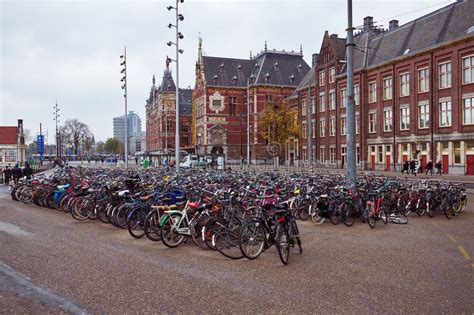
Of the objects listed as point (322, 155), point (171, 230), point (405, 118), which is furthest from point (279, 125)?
point (171, 230)

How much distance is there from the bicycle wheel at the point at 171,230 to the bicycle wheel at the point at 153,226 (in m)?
0.46

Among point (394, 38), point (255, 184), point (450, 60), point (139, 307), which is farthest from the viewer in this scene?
point (394, 38)

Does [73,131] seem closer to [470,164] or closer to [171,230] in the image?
[470,164]

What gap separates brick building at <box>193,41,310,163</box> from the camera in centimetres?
7444

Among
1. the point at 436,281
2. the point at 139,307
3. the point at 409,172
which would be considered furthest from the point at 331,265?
the point at 409,172

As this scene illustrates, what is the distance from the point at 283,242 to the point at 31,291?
4.27 m

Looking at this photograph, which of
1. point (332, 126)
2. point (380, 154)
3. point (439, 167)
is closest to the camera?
point (439, 167)

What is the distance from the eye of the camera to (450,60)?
34.9 m

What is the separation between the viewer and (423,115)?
1496 inches

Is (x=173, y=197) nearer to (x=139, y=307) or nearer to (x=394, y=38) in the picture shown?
(x=139, y=307)

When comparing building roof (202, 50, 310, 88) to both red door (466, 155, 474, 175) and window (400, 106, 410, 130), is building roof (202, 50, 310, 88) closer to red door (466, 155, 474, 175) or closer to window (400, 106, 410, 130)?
window (400, 106, 410, 130)

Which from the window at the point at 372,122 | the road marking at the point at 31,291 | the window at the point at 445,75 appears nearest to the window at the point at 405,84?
the window at the point at 445,75

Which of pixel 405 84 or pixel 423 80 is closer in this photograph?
pixel 423 80

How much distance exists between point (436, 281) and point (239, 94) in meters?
72.1
